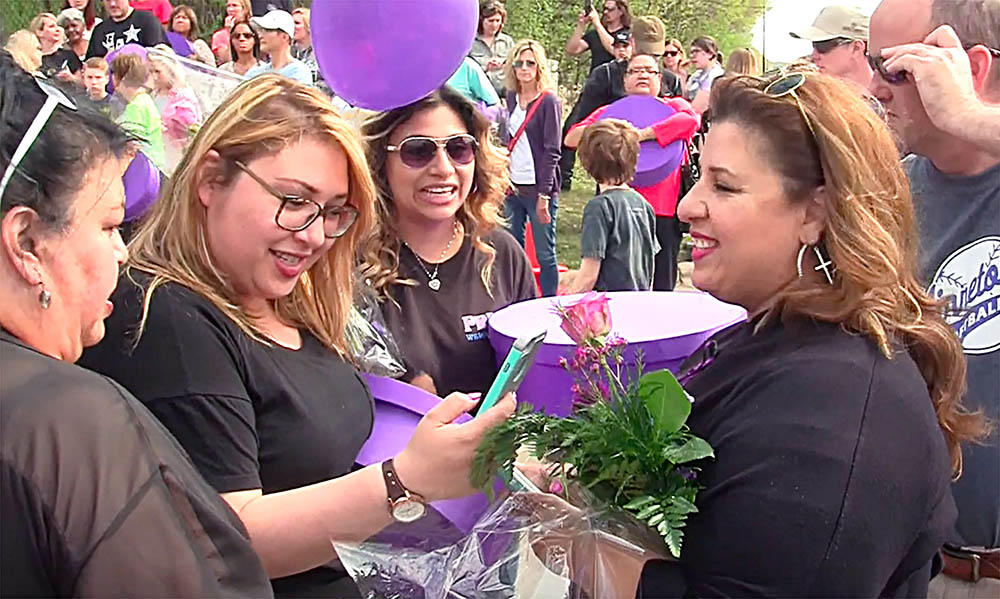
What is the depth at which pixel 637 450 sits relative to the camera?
147 cm

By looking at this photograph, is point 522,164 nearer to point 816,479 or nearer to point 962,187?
point 962,187

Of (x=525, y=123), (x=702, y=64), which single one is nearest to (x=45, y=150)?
(x=525, y=123)

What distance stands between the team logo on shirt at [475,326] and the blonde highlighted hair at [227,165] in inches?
31.2

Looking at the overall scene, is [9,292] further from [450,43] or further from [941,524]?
[450,43]

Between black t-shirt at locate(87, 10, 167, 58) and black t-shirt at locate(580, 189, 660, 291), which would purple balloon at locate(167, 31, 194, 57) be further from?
black t-shirt at locate(580, 189, 660, 291)

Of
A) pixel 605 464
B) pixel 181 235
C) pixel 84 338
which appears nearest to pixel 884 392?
pixel 605 464

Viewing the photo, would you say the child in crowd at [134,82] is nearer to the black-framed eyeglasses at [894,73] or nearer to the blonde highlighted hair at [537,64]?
the blonde highlighted hair at [537,64]

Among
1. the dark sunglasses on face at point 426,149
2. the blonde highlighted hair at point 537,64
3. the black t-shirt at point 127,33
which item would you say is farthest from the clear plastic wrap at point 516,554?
the black t-shirt at point 127,33

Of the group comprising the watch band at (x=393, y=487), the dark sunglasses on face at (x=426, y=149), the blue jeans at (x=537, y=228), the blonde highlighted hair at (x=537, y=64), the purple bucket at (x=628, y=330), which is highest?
the dark sunglasses on face at (x=426, y=149)

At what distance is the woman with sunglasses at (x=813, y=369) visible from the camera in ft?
4.59

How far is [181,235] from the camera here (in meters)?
1.84

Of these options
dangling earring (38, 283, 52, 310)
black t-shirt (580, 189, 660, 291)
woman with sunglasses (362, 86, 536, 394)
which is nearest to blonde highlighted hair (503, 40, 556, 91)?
black t-shirt (580, 189, 660, 291)

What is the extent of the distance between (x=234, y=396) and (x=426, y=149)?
1265 millimetres

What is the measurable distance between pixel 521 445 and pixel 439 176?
4.41 ft
